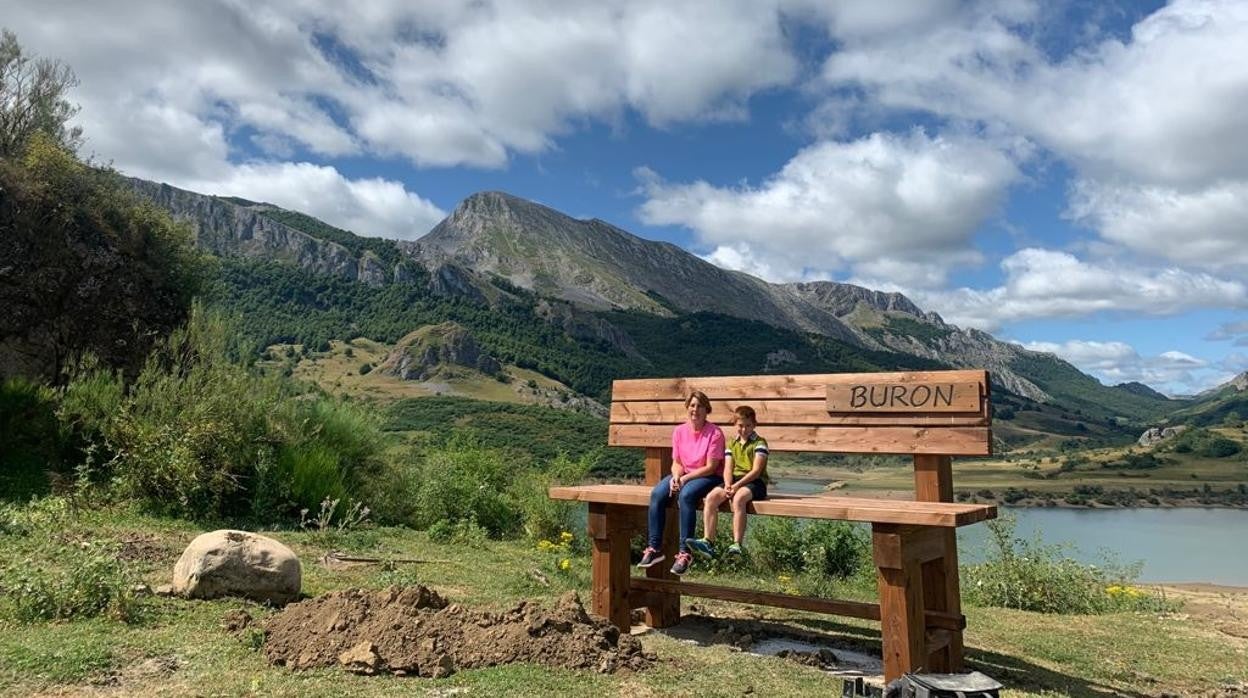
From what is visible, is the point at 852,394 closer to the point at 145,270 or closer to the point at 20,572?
the point at 20,572

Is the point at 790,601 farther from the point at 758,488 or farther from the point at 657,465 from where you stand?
the point at 657,465

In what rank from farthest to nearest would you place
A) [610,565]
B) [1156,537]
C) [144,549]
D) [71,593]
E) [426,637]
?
[1156,537] < [144,549] < [610,565] < [71,593] < [426,637]

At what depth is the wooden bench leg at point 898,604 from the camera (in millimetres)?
4234

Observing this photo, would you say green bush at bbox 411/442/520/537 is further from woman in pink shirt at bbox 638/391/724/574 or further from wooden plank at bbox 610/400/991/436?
woman in pink shirt at bbox 638/391/724/574

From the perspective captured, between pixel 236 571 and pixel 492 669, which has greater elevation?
pixel 236 571

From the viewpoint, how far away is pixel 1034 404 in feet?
644

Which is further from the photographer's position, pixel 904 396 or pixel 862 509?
pixel 904 396

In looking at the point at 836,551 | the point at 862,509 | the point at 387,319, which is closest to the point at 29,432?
the point at 836,551

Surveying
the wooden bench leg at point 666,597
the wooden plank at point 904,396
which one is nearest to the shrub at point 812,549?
the wooden bench leg at point 666,597

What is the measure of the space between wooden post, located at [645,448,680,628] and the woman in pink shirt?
149 millimetres

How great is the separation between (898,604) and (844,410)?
1.57 metres

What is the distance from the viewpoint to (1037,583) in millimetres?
8406

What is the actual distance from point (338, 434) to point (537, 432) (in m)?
64.8

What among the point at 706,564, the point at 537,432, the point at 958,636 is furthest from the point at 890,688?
the point at 537,432
